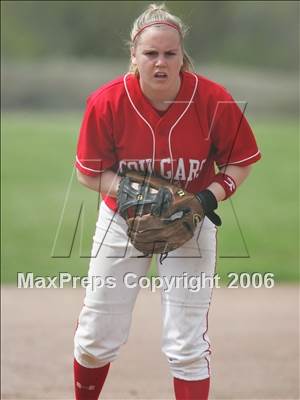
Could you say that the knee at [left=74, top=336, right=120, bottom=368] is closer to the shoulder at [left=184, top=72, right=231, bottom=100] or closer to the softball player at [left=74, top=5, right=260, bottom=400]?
the softball player at [left=74, top=5, right=260, bottom=400]

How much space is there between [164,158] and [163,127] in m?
0.10

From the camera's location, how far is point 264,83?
2520cm

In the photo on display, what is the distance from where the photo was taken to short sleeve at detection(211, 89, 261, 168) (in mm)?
2658

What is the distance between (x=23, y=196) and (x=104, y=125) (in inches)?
338

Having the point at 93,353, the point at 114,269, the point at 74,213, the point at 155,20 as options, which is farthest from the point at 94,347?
the point at 74,213

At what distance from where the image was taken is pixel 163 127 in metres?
2.65

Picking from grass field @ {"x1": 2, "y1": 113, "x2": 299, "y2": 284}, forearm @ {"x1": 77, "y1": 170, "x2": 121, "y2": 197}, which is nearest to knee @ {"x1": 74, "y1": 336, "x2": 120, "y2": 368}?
forearm @ {"x1": 77, "y1": 170, "x2": 121, "y2": 197}

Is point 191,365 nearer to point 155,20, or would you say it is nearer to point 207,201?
point 207,201

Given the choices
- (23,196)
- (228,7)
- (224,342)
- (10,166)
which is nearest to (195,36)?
(228,7)

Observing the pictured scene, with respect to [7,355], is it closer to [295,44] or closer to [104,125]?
[104,125]

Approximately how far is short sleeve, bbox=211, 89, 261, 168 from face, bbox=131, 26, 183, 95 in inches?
7.0

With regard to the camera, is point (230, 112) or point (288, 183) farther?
point (288, 183)

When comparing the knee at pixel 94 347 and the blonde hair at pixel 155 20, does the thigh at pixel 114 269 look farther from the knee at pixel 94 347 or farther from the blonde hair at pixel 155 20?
the blonde hair at pixel 155 20

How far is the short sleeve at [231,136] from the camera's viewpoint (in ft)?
8.72
